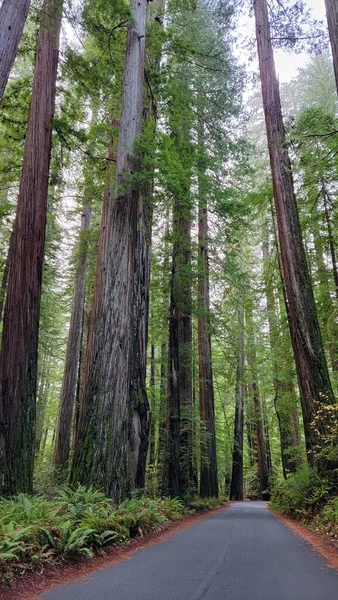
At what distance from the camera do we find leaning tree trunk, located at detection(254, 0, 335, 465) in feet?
27.2

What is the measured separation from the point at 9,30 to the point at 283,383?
1498 cm

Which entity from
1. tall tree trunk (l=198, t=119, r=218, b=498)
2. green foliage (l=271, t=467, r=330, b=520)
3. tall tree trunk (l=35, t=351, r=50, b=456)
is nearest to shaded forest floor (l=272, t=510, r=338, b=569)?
green foliage (l=271, t=467, r=330, b=520)

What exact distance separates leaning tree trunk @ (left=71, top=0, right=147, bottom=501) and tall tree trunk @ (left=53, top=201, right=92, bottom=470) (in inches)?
221

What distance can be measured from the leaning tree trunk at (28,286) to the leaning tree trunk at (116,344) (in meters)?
0.98

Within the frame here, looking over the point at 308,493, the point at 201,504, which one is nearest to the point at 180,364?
the point at 201,504

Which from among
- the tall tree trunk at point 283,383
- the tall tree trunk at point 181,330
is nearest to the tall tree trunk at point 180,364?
the tall tree trunk at point 181,330

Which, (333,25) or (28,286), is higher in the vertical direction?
(333,25)

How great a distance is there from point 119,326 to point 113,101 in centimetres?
625

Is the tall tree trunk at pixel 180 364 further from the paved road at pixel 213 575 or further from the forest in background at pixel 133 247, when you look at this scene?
the paved road at pixel 213 575

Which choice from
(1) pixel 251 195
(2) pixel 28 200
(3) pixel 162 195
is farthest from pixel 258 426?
(2) pixel 28 200

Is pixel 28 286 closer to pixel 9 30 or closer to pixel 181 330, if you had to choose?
pixel 9 30

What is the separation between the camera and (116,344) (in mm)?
7207

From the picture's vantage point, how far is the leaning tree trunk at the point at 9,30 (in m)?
5.65

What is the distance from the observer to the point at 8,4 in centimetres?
588
